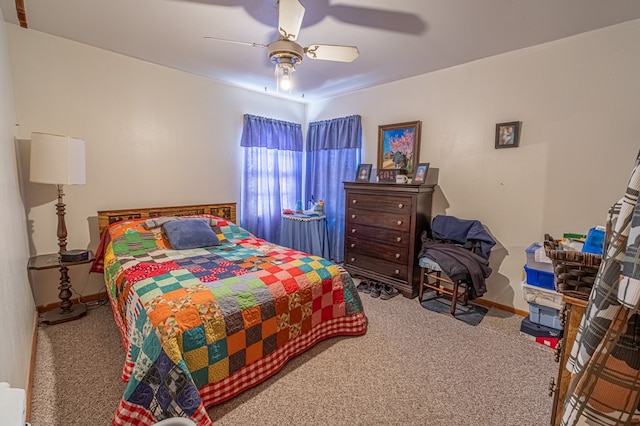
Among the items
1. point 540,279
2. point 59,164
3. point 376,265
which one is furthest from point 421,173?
point 59,164

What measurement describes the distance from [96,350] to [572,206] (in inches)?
154

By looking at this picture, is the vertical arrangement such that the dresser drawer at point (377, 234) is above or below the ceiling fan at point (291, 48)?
below

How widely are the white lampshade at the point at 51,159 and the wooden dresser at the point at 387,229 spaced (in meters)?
2.68

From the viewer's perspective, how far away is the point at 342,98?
4238 millimetres

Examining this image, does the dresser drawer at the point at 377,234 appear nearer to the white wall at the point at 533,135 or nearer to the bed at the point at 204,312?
the white wall at the point at 533,135

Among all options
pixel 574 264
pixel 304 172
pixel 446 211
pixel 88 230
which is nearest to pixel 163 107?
pixel 88 230

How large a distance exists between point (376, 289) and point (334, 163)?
1.91m

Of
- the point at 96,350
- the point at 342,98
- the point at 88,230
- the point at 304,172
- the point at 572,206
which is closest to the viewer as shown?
the point at 96,350

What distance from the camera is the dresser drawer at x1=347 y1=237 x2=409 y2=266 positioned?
3.22m

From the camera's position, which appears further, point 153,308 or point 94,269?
point 94,269

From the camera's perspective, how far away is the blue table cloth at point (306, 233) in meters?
4.20

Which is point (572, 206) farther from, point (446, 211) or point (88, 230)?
point (88, 230)

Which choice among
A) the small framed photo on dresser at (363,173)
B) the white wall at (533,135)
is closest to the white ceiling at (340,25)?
the white wall at (533,135)

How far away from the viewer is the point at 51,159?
91.6 inches
